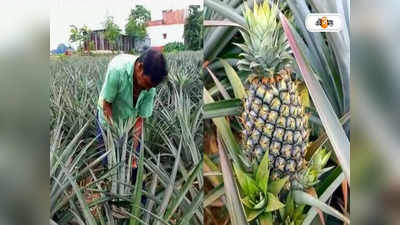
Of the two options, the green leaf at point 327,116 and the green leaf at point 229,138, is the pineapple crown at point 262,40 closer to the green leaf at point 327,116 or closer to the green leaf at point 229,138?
the green leaf at point 327,116

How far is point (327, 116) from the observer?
9.95 ft

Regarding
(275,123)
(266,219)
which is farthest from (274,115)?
(266,219)

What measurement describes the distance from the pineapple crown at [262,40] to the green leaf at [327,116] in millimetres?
127

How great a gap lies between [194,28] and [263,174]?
1.04 meters

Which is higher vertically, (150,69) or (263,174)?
(150,69)

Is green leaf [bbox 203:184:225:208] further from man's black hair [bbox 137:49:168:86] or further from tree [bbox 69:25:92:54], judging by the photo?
tree [bbox 69:25:92:54]

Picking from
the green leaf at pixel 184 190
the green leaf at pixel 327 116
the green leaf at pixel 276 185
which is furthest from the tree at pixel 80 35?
the green leaf at pixel 276 185

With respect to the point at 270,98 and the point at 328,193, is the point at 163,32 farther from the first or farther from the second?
the point at 328,193

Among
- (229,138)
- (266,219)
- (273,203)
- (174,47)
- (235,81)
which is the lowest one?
(266,219)

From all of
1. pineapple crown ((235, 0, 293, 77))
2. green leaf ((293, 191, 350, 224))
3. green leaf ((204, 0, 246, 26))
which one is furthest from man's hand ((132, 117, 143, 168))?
green leaf ((293, 191, 350, 224))

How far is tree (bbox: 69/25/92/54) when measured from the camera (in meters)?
3.08
